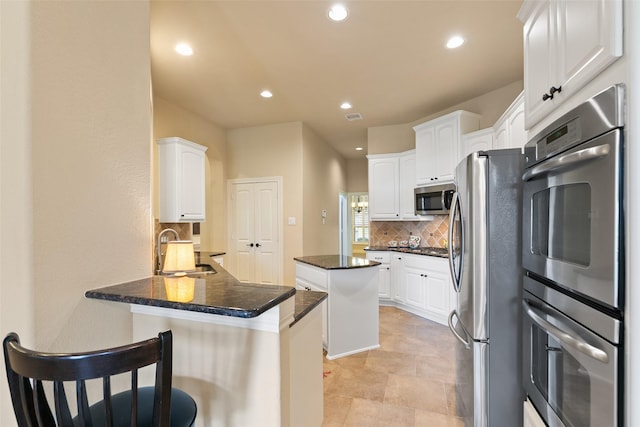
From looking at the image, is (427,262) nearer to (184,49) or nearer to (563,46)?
Answer: (563,46)

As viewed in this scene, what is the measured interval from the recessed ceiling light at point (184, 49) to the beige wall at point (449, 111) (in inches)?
134

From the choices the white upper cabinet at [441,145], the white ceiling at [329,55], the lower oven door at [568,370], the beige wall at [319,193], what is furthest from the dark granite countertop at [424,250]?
the lower oven door at [568,370]

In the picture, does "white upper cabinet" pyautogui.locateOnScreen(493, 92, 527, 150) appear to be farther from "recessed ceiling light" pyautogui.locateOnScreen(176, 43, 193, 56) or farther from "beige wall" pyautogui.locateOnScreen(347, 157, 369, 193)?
"beige wall" pyautogui.locateOnScreen(347, 157, 369, 193)

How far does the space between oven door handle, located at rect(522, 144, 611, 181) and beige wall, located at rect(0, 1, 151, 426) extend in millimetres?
1799

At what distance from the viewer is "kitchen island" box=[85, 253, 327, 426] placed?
1.18m

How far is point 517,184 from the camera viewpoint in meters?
1.55

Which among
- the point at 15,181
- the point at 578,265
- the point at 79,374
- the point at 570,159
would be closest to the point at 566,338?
the point at 578,265

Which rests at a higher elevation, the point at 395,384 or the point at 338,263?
the point at 338,263

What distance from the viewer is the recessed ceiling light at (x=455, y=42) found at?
2.79 m

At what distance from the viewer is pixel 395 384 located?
2.51 metres

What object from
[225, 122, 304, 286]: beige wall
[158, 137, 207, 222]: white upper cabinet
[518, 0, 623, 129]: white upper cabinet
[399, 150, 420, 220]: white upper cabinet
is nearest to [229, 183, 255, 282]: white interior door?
[225, 122, 304, 286]: beige wall

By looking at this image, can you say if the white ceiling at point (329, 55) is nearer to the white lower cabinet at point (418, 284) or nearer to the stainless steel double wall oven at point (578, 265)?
the stainless steel double wall oven at point (578, 265)

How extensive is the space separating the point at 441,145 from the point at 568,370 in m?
3.56

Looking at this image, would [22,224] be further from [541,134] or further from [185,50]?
[185,50]
